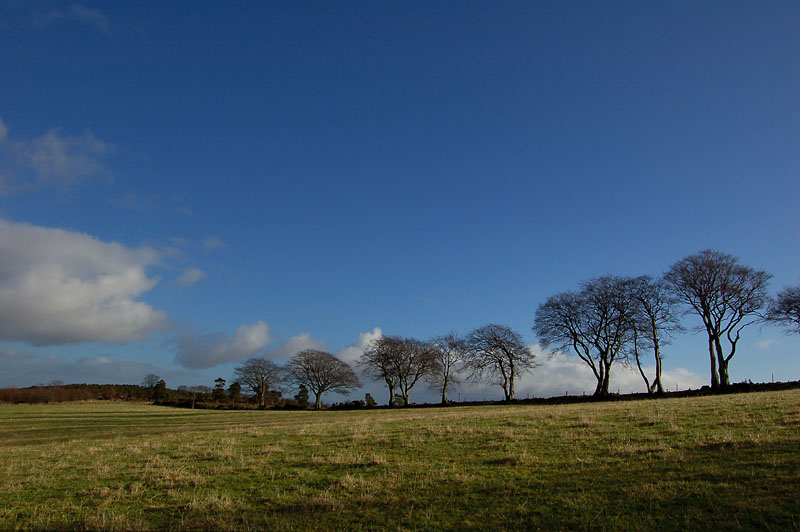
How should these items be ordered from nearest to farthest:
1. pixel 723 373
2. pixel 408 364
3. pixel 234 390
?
pixel 723 373
pixel 408 364
pixel 234 390

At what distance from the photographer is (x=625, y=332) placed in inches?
2231

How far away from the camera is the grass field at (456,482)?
8555 mm

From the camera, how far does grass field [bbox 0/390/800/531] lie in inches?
337

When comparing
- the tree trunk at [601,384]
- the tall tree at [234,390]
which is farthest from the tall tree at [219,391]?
the tree trunk at [601,384]

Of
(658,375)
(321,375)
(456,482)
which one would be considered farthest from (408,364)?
(456,482)

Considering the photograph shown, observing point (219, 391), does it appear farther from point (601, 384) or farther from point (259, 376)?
point (601, 384)

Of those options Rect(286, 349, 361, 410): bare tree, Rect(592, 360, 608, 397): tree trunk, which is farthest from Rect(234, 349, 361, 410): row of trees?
Rect(592, 360, 608, 397): tree trunk

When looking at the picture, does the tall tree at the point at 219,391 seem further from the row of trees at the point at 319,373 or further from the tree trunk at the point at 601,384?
the tree trunk at the point at 601,384

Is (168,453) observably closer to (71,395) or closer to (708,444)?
(708,444)

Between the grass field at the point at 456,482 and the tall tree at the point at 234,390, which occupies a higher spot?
the grass field at the point at 456,482

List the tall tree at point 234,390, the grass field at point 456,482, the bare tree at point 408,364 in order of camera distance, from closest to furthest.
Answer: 1. the grass field at point 456,482
2. the bare tree at point 408,364
3. the tall tree at point 234,390

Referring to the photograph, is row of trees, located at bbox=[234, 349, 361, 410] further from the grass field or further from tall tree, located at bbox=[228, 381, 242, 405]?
the grass field

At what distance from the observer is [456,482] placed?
11250mm

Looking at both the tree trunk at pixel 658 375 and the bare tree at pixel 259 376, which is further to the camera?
the bare tree at pixel 259 376
